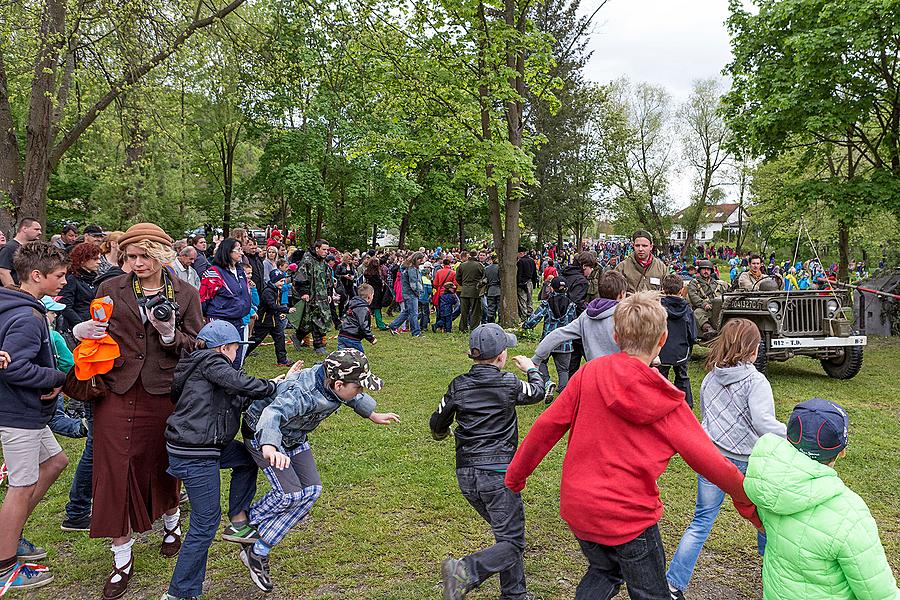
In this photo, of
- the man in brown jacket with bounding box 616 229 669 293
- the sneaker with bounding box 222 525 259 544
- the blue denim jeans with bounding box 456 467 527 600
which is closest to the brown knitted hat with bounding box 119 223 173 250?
the sneaker with bounding box 222 525 259 544

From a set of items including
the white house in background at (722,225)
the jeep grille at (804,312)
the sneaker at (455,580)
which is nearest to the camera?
the sneaker at (455,580)

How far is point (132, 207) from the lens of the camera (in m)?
25.7

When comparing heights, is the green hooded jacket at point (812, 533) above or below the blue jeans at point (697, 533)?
above

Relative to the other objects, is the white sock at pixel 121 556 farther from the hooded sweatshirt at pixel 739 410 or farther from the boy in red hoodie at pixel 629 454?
the hooded sweatshirt at pixel 739 410

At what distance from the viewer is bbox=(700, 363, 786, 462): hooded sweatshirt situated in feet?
10.8

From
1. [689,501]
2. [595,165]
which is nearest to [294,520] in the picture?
[689,501]

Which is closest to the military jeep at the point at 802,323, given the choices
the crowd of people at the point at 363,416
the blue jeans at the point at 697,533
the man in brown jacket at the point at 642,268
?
the man in brown jacket at the point at 642,268

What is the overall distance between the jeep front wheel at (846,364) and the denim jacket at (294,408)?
9.22 metres

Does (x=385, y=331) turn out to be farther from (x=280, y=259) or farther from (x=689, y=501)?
(x=689, y=501)

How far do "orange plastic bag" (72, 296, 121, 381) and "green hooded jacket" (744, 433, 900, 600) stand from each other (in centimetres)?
350

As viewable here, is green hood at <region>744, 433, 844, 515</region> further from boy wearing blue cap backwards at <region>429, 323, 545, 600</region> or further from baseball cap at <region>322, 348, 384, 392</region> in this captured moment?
baseball cap at <region>322, 348, 384, 392</region>

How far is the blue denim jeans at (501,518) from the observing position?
10.1ft

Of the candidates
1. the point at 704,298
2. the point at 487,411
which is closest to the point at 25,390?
the point at 487,411

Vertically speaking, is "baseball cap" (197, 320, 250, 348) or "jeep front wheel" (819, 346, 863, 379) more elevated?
"baseball cap" (197, 320, 250, 348)
